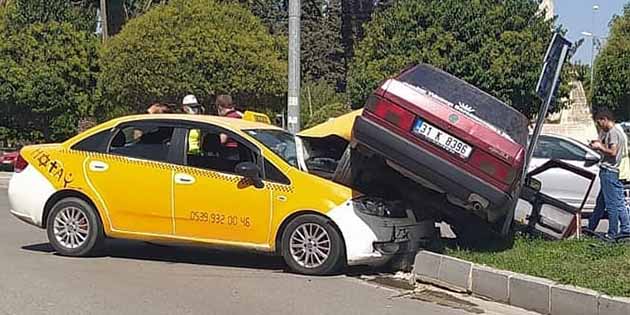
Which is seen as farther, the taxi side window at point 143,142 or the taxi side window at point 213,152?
the taxi side window at point 143,142

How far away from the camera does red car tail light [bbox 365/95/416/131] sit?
8695mm

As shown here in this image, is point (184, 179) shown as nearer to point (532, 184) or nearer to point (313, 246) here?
point (313, 246)

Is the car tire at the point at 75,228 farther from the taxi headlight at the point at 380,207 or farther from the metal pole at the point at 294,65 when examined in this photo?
the metal pole at the point at 294,65

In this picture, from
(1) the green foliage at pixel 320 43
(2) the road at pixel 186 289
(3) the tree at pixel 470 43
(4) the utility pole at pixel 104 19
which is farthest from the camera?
(1) the green foliage at pixel 320 43

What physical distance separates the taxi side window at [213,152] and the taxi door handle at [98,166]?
93 centimetres

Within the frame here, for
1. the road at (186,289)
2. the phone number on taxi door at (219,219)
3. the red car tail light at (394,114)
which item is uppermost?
the red car tail light at (394,114)

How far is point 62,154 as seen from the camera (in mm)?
9914

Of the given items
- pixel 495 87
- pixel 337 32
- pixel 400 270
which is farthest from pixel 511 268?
pixel 337 32

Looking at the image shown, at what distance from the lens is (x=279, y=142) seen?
9852mm

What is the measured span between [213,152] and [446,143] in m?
2.50

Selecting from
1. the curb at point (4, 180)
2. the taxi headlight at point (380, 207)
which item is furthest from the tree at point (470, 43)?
the taxi headlight at point (380, 207)

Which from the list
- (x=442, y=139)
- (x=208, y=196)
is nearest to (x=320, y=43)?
(x=208, y=196)

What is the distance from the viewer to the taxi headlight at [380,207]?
9.02m

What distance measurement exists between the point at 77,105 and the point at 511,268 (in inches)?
833
